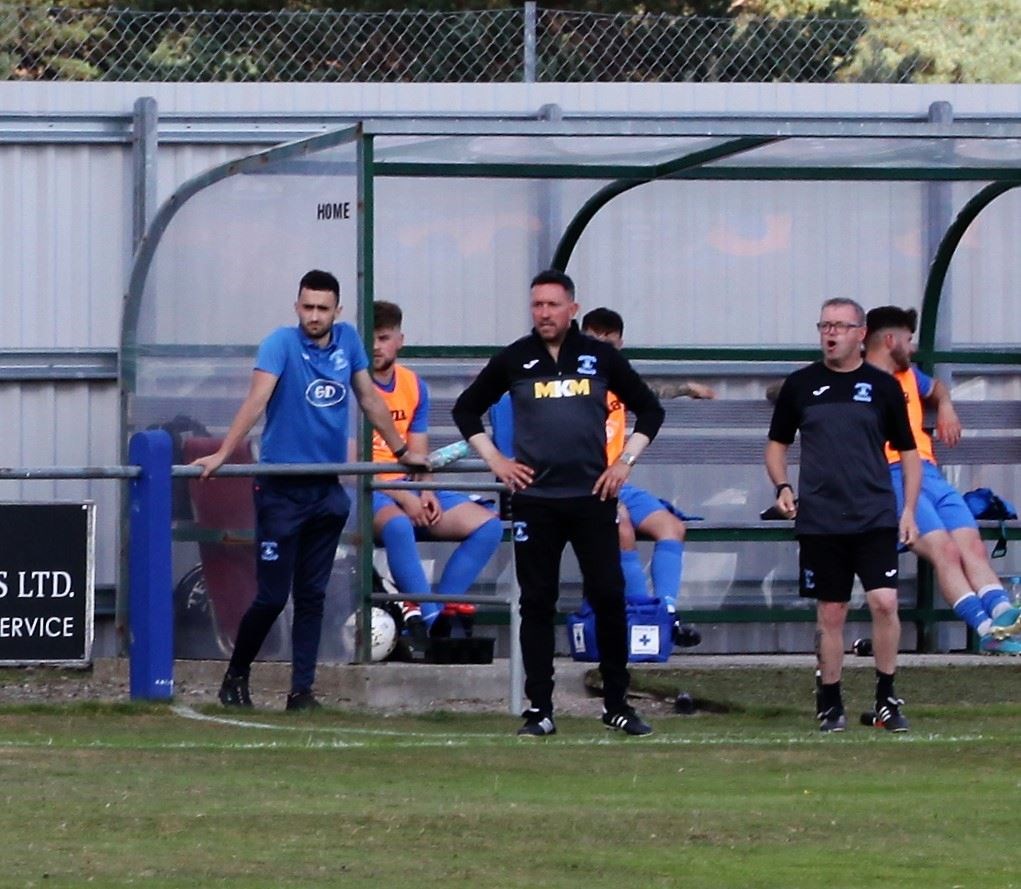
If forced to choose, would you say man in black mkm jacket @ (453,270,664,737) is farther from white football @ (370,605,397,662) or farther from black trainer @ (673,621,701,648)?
black trainer @ (673,621,701,648)

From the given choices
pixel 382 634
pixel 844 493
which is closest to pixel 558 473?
pixel 844 493

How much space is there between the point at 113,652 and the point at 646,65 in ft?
21.5

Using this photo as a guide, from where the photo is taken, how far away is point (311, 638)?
1021 cm

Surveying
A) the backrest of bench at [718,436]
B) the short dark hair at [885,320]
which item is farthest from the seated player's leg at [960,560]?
the backrest of bench at [718,436]

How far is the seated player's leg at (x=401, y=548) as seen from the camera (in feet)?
37.2

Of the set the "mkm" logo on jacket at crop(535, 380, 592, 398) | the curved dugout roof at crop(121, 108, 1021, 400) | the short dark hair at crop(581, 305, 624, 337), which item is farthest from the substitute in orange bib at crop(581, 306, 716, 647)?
the "mkm" logo on jacket at crop(535, 380, 592, 398)

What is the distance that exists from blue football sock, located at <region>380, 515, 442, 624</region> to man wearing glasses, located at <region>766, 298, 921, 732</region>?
2275mm

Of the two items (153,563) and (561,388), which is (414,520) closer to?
(153,563)

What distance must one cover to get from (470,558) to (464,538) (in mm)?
137

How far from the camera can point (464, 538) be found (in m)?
11.8

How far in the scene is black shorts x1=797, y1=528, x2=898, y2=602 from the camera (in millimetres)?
9445

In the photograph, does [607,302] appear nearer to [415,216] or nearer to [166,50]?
[415,216]

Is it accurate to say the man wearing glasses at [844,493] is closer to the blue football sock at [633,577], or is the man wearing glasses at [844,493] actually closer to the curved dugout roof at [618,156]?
the curved dugout roof at [618,156]

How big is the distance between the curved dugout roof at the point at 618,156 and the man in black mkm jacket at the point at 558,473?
3.92ft
